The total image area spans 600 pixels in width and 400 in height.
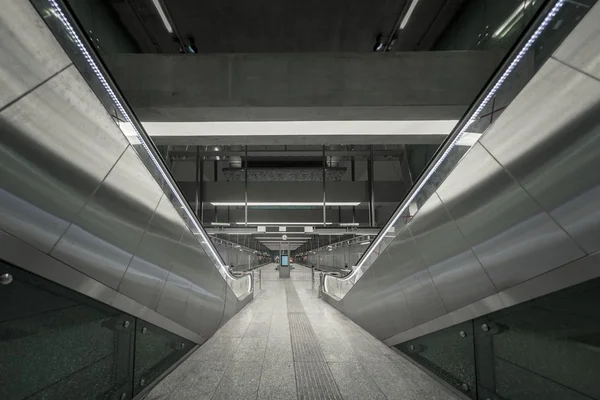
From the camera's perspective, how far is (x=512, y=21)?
16.5ft

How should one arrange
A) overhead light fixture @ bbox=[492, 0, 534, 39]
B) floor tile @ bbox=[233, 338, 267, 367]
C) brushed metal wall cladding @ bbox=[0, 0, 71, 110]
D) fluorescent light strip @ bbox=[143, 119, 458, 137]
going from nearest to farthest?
1. brushed metal wall cladding @ bbox=[0, 0, 71, 110]
2. floor tile @ bbox=[233, 338, 267, 367]
3. overhead light fixture @ bbox=[492, 0, 534, 39]
4. fluorescent light strip @ bbox=[143, 119, 458, 137]

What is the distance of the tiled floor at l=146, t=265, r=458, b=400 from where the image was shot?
283 centimetres

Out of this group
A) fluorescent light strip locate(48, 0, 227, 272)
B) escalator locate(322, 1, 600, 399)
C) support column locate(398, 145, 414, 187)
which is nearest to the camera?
escalator locate(322, 1, 600, 399)

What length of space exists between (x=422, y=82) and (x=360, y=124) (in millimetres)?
1114

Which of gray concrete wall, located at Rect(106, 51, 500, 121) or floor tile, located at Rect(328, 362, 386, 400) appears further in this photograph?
→ gray concrete wall, located at Rect(106, 51, 500, 121)

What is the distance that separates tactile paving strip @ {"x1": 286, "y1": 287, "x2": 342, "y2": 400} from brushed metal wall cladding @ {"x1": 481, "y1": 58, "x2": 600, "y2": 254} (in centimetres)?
227

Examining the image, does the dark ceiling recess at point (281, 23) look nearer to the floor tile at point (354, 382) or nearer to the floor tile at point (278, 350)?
the floor tile at point (278, 350)

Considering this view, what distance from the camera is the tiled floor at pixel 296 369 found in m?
2.83

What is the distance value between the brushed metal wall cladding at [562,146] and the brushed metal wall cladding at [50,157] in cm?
285

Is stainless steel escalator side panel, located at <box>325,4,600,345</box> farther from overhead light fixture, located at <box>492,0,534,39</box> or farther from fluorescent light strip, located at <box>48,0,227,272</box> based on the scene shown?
overhead light fixture, located at <box>492,0,534,39</box>

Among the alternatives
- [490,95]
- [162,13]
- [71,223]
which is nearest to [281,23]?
[162,13]

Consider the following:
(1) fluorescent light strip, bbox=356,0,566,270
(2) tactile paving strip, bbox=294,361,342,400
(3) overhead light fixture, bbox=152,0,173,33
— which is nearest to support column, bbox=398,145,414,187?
(1) fluorescent light strip, bbox=356,0,566,270

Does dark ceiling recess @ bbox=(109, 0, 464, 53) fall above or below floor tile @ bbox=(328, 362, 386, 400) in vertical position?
above

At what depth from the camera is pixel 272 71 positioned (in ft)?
15.6
